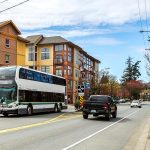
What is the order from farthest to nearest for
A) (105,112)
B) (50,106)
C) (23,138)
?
(50,106) → (105,112) → (23,138)

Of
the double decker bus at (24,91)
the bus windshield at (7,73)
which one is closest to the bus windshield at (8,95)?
the double decker bus at (24,91)

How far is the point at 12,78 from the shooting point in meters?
32.1

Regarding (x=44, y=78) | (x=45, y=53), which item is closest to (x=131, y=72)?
(x=45, y=53)

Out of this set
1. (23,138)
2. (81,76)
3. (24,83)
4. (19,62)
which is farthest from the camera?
(81,76)

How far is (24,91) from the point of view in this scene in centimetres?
3347

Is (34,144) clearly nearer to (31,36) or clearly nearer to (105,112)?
(105,112)

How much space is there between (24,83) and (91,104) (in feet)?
19.8

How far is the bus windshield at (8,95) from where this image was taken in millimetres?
32125

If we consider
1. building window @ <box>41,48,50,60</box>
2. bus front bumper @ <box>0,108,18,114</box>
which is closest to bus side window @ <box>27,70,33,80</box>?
bus front bumper @ <box>0,108,18,114</box>

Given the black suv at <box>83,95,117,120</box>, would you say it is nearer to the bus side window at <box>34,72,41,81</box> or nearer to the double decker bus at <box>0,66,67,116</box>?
the double decker bus at <box>0,66,67,116</box>

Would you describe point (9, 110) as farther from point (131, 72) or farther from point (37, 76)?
point (131, 72)

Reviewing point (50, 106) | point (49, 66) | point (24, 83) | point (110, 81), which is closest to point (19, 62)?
point (49, 66)

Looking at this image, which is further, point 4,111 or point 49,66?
point 49,66

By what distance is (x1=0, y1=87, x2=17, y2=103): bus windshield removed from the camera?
105ft
